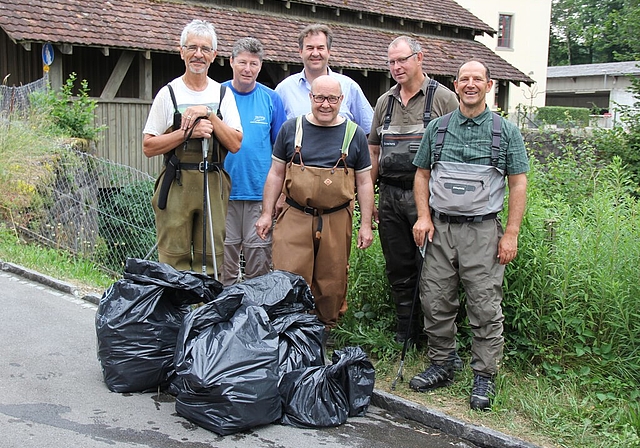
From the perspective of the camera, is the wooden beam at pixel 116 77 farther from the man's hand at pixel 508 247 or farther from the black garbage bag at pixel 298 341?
the man's hand at pixel 508 247

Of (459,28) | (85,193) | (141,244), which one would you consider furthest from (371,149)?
(459,28)

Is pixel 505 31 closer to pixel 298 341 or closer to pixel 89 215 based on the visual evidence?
pixel 89 215

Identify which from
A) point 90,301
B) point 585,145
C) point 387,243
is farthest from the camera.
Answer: point 585,145

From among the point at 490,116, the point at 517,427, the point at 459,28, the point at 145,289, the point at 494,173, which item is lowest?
the point at 517,427

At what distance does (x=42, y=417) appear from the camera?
13.8 ft

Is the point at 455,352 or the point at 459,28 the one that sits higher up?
the point at 459,28

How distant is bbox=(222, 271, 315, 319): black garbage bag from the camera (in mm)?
4535

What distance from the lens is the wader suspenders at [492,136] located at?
4391 millimetres

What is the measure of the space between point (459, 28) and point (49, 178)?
18649mm

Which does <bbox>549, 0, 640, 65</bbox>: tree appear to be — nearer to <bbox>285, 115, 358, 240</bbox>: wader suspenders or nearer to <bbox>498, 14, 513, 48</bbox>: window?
<bbox>498, 14, 513, 48</bbox>: window

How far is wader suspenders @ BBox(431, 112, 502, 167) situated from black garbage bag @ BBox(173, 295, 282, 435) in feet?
4.77

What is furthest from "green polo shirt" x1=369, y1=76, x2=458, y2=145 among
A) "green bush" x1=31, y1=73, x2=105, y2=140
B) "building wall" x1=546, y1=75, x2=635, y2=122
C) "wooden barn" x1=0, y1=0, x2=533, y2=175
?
"building wall" x1=546, y1=75, x2=635, y2=122

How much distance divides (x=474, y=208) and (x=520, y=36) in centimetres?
3833

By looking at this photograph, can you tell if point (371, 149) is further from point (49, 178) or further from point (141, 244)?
point (49, 178)
